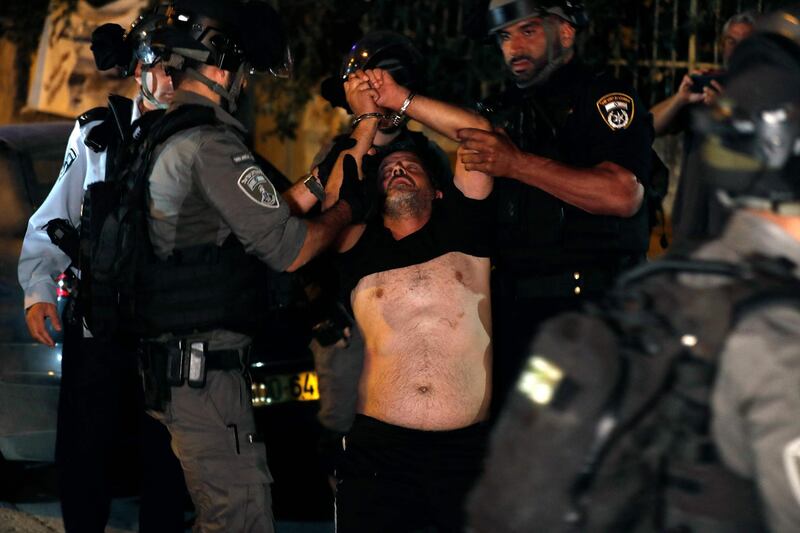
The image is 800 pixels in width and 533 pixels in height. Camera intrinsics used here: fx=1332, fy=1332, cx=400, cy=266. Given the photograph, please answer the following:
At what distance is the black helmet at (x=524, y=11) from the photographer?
467 cm

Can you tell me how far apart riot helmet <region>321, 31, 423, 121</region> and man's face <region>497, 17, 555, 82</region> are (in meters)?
0.35

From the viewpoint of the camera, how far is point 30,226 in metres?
5.06

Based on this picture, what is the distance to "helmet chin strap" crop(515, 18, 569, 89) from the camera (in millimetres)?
4711

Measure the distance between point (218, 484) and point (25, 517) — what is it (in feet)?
7.34

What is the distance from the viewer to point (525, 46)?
4.71 metres

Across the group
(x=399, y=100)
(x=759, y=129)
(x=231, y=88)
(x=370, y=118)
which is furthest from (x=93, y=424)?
(x=759, y=129)

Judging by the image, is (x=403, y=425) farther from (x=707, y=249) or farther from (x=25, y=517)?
(x=25, y=517)

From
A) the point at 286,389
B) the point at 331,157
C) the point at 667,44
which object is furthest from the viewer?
the point at 667,44

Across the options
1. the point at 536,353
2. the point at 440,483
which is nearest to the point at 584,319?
the point at 536,353

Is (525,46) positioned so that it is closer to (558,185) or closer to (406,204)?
(558,185)

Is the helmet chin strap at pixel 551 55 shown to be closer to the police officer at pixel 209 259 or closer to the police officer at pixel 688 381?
the police officer at pixel 209 259

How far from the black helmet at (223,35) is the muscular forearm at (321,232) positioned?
21.8 inches

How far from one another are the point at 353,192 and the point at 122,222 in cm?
76

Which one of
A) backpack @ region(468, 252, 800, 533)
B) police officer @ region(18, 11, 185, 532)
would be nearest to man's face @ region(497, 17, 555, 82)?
police officer @ region(18, 11, 185, 532)
